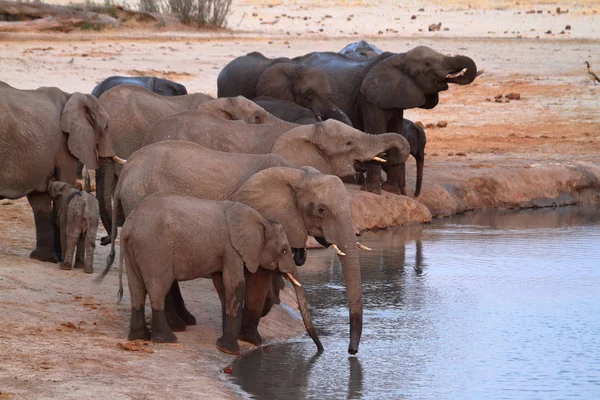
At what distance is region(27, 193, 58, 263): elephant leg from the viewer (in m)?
9.01

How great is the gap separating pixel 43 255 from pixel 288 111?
3491mm

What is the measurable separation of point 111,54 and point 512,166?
9853mm

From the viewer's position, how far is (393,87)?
13508mm

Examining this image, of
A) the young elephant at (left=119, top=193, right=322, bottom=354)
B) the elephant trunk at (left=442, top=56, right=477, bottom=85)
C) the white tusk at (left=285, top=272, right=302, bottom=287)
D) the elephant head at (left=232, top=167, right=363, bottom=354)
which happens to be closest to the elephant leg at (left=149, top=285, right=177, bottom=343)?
the young elephant at (left=119, top=193, right=322, bottom=354)

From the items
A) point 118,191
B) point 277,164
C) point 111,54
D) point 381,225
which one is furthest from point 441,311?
point 111,54

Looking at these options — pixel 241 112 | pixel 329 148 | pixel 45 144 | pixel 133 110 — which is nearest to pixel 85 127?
pixel 45 144

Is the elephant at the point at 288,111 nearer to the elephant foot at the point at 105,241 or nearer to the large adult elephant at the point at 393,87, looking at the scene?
the large adult elephant at the point at 393,87

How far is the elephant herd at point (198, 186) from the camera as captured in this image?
711 centimetres

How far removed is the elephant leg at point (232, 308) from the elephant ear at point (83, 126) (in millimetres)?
2486

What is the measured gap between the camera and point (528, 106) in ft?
65.8

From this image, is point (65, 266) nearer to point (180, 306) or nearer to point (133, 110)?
point (180, 306)

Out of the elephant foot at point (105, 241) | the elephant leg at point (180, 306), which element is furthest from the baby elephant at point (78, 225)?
the elephant leg at point (180, 306)

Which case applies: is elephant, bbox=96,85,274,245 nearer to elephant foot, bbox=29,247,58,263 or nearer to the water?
elephant foot, bbox=29,247,58,263

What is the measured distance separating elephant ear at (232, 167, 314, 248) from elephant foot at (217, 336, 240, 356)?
724 millimetres
